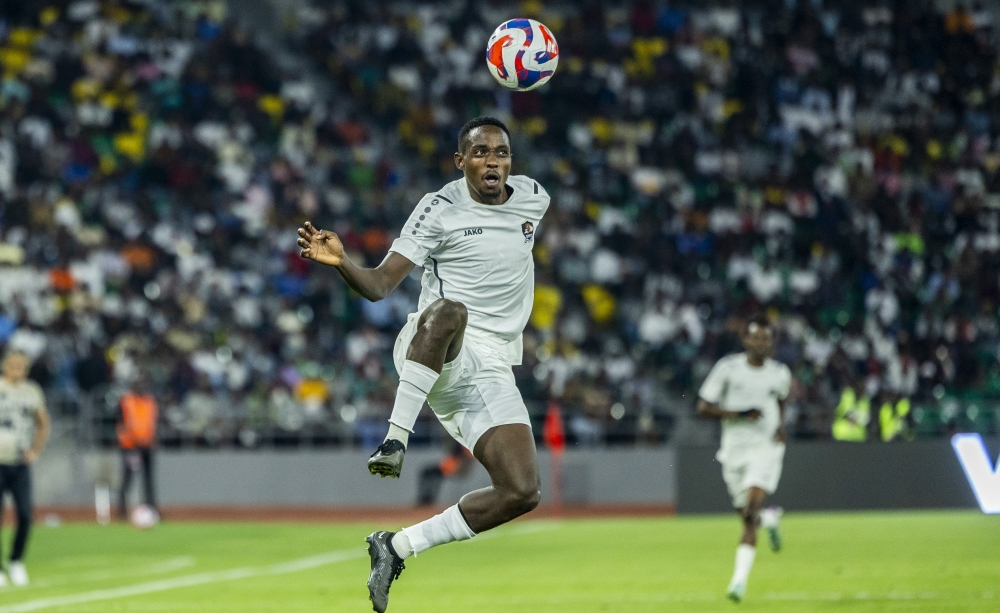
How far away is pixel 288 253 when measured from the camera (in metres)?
25.4

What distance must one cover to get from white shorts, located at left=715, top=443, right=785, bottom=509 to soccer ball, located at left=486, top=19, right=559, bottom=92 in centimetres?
479

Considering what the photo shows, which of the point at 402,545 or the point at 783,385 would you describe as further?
the point at 783,385

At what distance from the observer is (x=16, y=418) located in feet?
44.4

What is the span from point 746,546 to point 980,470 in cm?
798

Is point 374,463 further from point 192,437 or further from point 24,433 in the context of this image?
point 192,437

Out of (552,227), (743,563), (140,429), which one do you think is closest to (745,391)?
(743,563)

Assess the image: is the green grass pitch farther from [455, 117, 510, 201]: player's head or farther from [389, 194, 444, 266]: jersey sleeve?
[455, 117, 510, 201]: player's head

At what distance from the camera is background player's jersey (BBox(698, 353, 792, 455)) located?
12500 mm

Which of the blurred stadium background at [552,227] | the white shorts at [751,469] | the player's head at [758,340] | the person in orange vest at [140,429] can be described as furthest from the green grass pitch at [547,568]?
the blurred stadium background at [552,227]

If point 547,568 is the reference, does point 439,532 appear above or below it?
above

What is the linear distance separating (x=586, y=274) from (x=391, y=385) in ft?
12.9

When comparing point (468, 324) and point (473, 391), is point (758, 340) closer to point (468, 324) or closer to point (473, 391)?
point (468, 324)

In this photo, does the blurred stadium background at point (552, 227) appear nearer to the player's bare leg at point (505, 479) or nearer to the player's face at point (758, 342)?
the player's face at point (758, 342)

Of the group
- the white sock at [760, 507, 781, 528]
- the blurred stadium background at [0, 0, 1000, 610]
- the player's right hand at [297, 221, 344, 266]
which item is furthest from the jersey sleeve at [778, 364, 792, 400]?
the blurred stadium background at [0, 0, 1000, 610]
